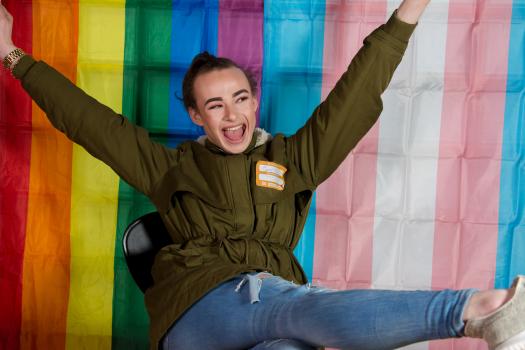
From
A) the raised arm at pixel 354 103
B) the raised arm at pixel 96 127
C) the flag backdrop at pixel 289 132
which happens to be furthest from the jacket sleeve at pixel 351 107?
the flag backdrop at pixel 289 132

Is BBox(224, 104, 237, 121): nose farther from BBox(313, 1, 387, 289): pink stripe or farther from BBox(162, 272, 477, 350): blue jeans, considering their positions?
BBox(313, 1, 387, 289): pink stripe

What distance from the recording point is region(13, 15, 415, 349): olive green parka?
190cm

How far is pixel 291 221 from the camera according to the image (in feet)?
6.59

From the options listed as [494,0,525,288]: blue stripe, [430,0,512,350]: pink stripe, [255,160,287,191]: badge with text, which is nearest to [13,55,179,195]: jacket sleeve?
[255,160,287,191]: badge with text

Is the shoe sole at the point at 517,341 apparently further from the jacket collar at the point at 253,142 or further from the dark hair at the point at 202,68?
the dark hair at the point at 202,68

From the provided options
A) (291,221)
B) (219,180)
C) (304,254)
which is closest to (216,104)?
(219,180)

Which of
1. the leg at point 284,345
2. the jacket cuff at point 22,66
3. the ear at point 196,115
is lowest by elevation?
the leg at point 284,345

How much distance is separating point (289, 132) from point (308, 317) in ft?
3.67

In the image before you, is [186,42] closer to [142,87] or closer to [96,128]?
[142,87]

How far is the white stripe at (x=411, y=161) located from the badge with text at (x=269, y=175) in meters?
0.63

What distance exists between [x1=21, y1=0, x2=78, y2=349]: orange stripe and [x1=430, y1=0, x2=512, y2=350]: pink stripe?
4.48ft

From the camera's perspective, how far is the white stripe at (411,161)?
2.47 metres

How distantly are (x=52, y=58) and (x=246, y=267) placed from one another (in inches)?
50.8

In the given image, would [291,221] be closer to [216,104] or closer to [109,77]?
[216,104]
